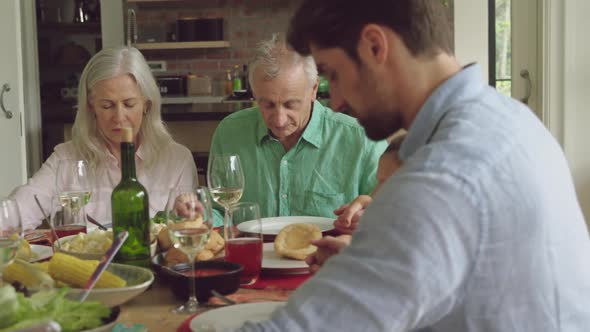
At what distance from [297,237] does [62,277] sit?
0.58 m

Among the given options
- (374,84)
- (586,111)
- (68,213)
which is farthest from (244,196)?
(586,111)

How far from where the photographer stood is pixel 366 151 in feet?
7.98

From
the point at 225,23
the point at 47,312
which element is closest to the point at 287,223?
the point at 47,312

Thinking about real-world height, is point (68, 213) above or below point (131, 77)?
below

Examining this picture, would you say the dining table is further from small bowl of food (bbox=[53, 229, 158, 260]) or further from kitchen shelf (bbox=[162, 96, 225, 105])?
kitchen shelf (bbox=[162, 96, 225, 105])

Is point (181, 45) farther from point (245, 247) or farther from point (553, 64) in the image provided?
point (245, 247)

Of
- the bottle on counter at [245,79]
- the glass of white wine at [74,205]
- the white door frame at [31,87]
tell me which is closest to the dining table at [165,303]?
the glass of white wine at [74,205]

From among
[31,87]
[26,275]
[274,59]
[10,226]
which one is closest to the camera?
[26,275]

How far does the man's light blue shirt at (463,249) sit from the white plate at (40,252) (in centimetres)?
93

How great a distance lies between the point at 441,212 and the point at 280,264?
0.81 metres

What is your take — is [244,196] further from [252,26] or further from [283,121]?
[252,26]

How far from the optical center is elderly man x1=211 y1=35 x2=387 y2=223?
2.36 meters

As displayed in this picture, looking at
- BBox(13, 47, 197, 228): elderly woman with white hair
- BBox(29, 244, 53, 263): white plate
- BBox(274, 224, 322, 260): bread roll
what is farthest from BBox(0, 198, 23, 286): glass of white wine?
BBox(13, 47, 197, 228): elderly woman with white hair

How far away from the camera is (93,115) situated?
251 centimetres
